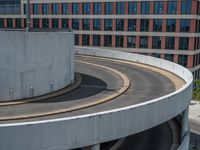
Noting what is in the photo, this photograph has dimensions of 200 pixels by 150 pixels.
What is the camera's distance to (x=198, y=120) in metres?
55.4

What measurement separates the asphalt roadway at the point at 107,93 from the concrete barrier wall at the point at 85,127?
298cm

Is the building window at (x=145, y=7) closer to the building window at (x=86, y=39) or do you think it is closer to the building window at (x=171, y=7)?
the building window at (x=171, y=7)

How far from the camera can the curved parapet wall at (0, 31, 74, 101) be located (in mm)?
26000

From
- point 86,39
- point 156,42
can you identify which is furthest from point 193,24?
point 86,39

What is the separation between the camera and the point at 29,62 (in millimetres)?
26703

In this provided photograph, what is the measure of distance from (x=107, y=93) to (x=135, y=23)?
5091 centimetres

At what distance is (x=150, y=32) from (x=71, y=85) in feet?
157

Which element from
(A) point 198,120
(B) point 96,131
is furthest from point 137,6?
(B) point 96,131

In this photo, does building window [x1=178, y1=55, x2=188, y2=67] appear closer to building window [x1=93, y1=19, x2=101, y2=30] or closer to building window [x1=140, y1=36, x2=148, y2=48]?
building window [x1=140, y1=36, x2=148, y2=48]

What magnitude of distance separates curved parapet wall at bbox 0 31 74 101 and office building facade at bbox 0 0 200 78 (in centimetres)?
4889

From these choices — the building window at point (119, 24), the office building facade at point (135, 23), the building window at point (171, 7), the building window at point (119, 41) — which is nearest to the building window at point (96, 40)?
the office building facade at point (135, 23)

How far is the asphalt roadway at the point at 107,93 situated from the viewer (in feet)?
80.0

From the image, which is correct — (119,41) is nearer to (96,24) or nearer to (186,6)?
(96,24)

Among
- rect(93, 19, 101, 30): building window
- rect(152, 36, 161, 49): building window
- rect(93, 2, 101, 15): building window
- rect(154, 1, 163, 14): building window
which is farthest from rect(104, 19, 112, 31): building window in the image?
rect(154, 1, 163, 14): building window
